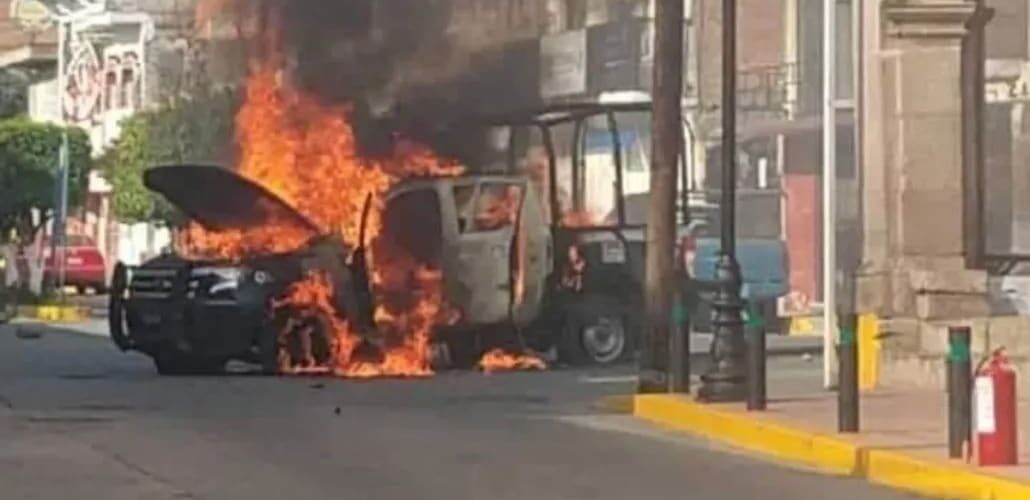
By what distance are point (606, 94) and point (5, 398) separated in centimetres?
1961

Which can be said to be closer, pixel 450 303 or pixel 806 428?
pixel 806 428

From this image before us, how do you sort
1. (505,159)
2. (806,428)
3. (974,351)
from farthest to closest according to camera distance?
(505,159)
(974,351)
(806,428)

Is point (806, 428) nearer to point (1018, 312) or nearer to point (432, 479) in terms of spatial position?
point (432, 479)

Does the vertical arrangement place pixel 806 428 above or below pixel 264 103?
below

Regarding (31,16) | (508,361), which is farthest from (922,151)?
(31,16)

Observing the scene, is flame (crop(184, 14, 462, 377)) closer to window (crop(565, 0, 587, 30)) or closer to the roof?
window (crop(565, 0, 587, 30))

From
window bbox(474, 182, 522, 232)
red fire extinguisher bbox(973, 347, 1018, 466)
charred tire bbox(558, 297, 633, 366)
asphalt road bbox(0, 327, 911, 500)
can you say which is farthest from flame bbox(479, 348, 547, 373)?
red fire extinguisher bbox(973, 347, 1018, 466)

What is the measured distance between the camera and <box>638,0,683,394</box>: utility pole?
2286 cm

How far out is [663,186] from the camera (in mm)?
23062

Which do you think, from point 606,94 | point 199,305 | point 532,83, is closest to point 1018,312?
point 199,305

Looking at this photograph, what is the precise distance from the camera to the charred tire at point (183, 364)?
91.6ft

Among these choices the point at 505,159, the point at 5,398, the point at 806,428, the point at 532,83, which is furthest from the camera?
the point at 532,83

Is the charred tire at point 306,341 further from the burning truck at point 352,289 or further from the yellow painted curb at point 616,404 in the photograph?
the yellow painted curb at point 616,404

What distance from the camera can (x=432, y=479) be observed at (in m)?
15.9
